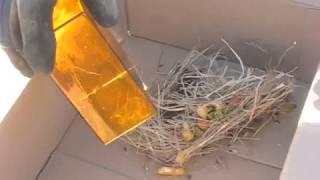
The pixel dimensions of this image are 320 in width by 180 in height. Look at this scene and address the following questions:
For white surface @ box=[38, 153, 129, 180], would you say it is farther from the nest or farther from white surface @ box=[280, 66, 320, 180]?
white surface @ box=[280, 66, 320, 180]

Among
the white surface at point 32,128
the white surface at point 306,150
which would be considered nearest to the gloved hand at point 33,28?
the white surface at point 32,128

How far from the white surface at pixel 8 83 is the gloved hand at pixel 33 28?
0.10m

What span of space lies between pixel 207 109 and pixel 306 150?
252mm

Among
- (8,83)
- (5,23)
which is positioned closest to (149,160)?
(8,83)

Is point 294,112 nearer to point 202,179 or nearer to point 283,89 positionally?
point 283,89

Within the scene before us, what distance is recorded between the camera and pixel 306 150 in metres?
0.87

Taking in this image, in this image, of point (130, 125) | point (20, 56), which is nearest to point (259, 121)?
point (130, 125)

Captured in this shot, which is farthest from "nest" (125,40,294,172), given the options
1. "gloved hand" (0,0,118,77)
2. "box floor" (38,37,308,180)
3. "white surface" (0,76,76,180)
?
"gloved hand" (0,0,118,77)

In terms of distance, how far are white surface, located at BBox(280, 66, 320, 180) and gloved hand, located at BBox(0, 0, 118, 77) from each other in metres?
0.26

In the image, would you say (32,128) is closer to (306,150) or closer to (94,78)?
(94,78)

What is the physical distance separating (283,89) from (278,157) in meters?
0.10

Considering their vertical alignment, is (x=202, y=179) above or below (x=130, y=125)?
below

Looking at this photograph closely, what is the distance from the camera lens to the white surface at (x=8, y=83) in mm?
960

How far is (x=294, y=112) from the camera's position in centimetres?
115
